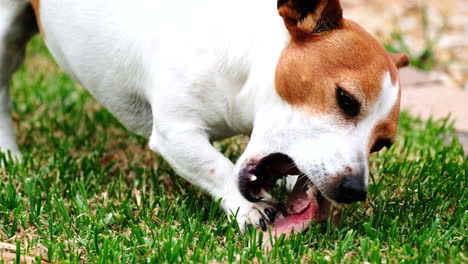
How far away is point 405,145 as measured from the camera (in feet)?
14.1

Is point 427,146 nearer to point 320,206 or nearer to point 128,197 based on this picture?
point 320,206

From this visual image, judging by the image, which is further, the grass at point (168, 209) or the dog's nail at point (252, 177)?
the dog's nail at point (252, 177)

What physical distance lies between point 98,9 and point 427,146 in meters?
2.01

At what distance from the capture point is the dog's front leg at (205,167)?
10.2ft

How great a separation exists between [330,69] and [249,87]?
0.38m

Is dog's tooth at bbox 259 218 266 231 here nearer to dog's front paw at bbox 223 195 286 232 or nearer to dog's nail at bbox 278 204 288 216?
dog's front paw at bbox 223 195 286 232

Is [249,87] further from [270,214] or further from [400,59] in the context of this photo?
[400,59]

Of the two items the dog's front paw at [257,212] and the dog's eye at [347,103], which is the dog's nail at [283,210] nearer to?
the dog's front paw at [257,212]

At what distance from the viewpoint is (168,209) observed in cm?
339

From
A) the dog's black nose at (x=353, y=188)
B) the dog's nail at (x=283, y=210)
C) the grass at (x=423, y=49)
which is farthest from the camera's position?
the grass at (x=423, y=49)

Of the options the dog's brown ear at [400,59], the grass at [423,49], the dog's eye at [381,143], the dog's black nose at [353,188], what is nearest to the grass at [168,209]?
the dog's black nose at [353,188]

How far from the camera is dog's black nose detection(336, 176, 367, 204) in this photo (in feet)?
9.22

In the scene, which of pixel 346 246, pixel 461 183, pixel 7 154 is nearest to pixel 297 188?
pixel 346 246

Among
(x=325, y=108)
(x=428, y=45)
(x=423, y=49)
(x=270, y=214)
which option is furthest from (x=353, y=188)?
(x=423, y=49)
